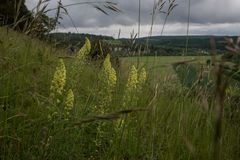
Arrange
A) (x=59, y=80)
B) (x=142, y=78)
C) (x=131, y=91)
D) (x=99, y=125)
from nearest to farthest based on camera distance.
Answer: (x=99, y=125) → (x=59, y=80) → (x=131, y=91) → (x=142, y=78)

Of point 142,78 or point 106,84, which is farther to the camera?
point 142,78

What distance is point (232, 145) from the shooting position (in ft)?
9.50

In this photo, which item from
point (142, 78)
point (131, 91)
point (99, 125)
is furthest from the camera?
point (142, 78)

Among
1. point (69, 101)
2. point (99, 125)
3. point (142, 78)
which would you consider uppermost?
point (142, 78)

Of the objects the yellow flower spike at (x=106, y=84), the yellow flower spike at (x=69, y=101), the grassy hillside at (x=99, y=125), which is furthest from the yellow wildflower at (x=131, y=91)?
the yellow flower spike at (x=69, y=101)

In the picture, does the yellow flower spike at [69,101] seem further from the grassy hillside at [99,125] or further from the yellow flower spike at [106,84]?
the yellow flower spike at [106,84]

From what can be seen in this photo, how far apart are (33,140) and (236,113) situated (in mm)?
1971

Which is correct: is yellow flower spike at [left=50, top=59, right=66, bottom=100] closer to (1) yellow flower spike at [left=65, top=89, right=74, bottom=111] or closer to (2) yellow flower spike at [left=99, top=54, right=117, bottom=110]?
(1) yellow flower spike at [left=65, top=89, right=74, bottom=111]

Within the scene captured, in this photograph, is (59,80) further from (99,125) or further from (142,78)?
(142,78)

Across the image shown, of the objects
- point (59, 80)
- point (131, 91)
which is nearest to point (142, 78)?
point (131, 91)

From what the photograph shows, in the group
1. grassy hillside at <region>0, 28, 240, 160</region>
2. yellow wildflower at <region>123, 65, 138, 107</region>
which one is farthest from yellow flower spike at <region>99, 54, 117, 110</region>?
yellow wildflower at <region>123, 65, 138, 107</region>

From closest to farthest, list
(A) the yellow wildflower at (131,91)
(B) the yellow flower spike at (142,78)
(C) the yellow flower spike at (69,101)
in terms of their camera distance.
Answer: (C) the yellow flower spike at (69,101)
(A) the yellow wildflower at (131,91)
(B) the yellow flower spike at (142,78)

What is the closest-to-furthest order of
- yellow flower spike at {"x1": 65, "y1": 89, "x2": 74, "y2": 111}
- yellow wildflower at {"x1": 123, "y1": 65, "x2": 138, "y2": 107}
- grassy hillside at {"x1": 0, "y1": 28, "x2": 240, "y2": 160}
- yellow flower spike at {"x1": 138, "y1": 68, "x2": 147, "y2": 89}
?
grassy hillside at {"x1": 0, "y1": 28, "x2": 240, "y2": 160}, yellow flower spike at {"x1": 65, "y1": 89, "x2": 74, "y2": 111}, yellow wildflower at {"x1": 123, "y1": 65, "x2": 138, "y2": 107}, yellow flower spike at {"x1": 138, "y1": 68, "x2": 147, "y2": 89}

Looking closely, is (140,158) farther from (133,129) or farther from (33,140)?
(33,140)
